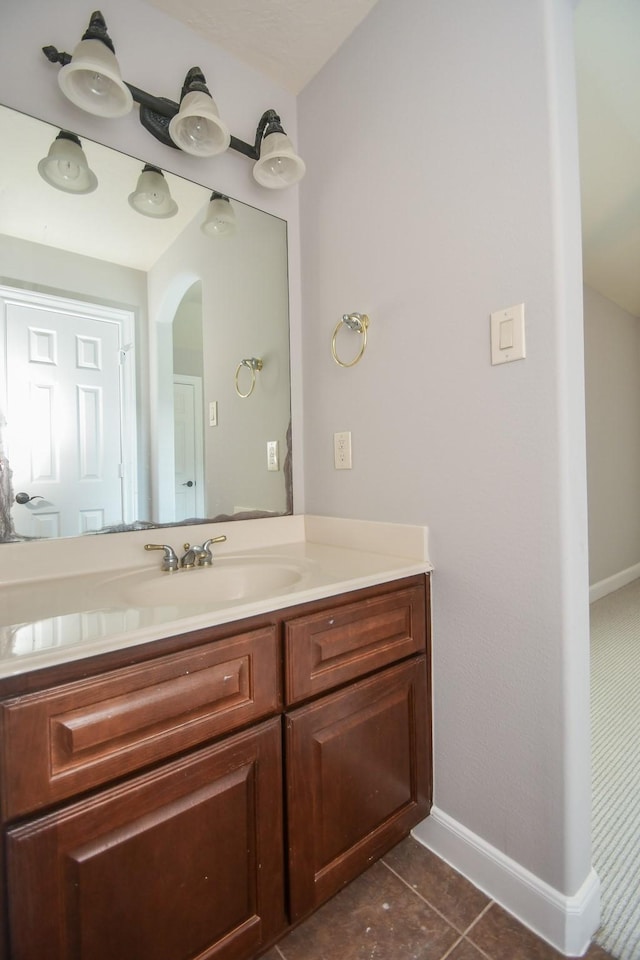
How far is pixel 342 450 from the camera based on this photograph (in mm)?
1439

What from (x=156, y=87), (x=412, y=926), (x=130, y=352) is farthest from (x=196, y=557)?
(x=156, y=87)

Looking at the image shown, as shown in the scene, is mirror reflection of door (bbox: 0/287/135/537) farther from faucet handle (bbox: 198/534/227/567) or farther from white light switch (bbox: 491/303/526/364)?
white light switch (bbox: 491/303/526/364)

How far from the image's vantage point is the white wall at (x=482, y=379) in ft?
2.99

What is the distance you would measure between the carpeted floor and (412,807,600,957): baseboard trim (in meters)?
0.07

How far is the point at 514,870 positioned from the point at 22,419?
5.24 ft

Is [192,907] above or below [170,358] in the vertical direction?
below

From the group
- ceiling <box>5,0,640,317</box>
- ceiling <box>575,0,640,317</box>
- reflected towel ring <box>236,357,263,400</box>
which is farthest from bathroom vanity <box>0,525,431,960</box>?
ceiling <box>575,0,640,317</box>

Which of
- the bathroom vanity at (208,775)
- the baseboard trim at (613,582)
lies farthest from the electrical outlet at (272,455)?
the baseboard trim at (613,582)

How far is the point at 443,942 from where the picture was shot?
2.99 feet

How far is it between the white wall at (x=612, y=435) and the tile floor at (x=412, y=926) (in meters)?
2.75

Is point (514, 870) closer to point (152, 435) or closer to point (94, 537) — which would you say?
point (94, 537)

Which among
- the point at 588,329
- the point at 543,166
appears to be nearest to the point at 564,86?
the point at 543,166

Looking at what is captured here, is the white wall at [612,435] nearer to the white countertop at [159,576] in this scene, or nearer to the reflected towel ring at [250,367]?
the white countertop at [159,576]

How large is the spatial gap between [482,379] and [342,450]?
53cm
